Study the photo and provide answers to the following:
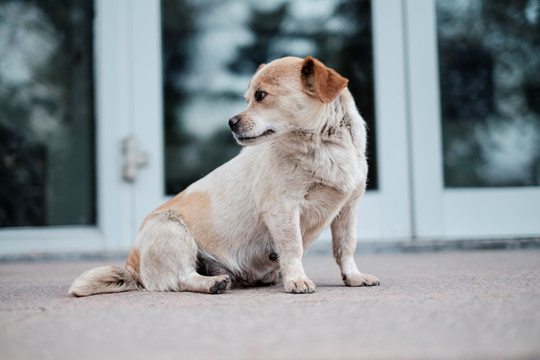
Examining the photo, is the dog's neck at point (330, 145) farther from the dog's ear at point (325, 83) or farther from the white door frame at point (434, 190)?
the white door frame at point (434, 190)

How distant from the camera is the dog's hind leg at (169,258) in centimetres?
215

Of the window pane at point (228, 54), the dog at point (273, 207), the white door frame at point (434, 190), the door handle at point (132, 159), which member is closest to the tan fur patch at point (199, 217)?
the dog at point (273, 207)

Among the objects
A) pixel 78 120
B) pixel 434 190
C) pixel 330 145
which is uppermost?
pixel 78 120

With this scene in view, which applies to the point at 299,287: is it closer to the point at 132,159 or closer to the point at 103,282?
the point at 103,282

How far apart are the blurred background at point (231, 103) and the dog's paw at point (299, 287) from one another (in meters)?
2.23

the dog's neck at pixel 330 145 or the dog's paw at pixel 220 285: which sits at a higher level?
the dog's neck at pixel 330 145

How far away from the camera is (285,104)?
85.8 inches

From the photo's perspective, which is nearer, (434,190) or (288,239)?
(288,239)

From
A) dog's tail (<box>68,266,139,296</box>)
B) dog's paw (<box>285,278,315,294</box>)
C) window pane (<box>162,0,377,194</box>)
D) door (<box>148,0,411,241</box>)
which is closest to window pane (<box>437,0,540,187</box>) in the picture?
door (<box>148,0,411,241</box>)

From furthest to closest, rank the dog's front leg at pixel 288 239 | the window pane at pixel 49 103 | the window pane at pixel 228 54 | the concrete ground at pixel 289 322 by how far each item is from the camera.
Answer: the window pane at pixel 228 54
the window pane at pixel 49 103
the dog's front leg at pixel 288 239
the concrete ground at pixel 289 322

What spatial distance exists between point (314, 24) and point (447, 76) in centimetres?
110

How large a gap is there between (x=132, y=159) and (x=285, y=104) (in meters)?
2.20

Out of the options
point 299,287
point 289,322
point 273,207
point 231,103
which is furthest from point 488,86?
point 289,322

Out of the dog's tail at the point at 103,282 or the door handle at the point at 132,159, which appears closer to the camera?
the dog's tail at the point at 103,282
